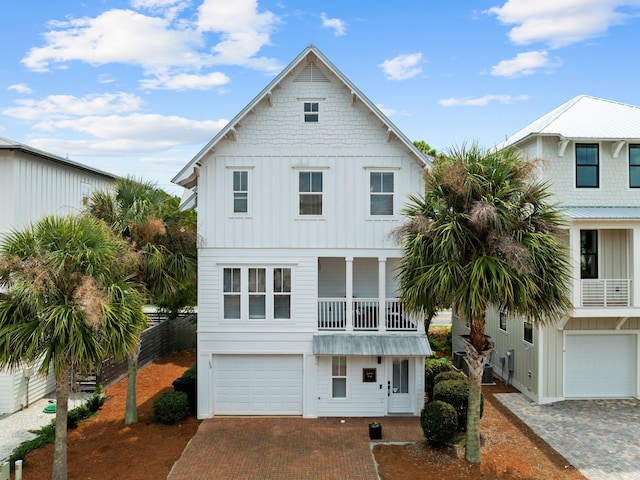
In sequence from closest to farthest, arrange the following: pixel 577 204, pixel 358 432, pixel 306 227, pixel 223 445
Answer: pixel 223 445 < pixel 358 432 < pixel 306 227 < pixel 577 204

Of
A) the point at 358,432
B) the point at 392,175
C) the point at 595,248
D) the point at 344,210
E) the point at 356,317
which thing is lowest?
the point at 358,432

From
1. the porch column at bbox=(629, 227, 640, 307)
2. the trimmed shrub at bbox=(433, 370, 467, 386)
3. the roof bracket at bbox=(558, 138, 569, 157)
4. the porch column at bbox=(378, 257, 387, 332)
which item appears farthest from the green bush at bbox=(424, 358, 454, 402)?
the roof bracket at bbox=(558, 138, 569, 157)

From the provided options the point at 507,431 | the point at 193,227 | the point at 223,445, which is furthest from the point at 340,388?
the point at 193,227

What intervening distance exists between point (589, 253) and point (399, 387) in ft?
29.2

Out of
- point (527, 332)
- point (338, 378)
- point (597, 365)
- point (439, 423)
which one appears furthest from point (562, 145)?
point (338, 378)

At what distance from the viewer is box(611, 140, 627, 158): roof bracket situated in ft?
56.2

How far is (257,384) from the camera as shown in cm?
1666

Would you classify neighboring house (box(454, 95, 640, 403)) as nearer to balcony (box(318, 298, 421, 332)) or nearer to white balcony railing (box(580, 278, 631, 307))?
white balcony railing (box(580, 278, 631, 307))

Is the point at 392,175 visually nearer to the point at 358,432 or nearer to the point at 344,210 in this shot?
the point at 344,210

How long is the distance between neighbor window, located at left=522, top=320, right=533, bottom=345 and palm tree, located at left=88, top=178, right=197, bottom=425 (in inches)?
511

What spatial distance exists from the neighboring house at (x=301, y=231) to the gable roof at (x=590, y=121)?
583cm

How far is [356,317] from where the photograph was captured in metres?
17.0

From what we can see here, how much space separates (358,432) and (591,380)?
953 centimetres

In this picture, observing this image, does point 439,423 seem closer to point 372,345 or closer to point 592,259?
point 372,345
